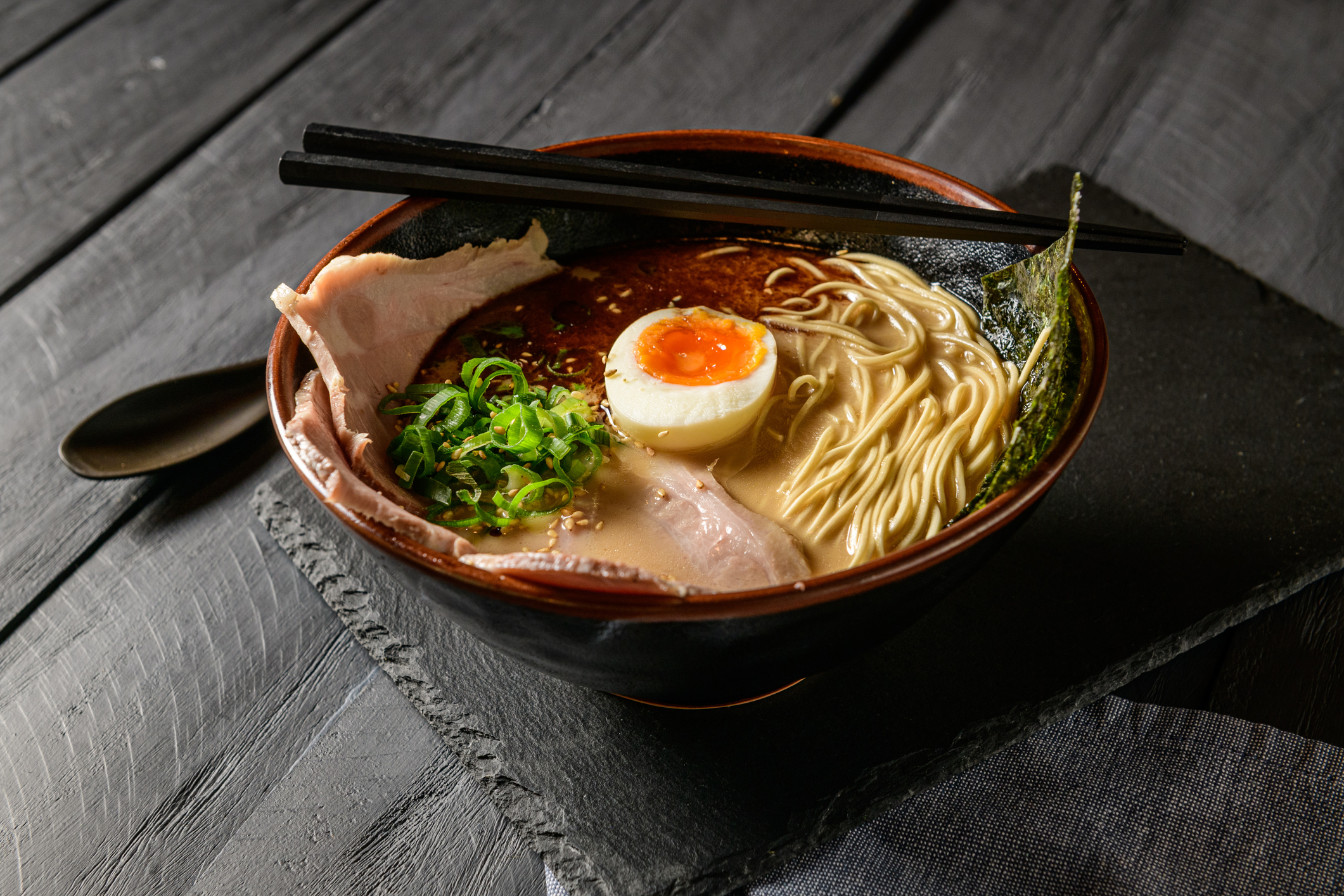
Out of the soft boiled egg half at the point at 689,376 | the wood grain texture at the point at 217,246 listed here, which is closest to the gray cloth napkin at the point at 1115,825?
the soft boiled egg half at the point at 689,376

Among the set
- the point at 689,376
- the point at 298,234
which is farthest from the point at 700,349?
the point at 298,234

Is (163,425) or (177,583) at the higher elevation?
(163,425)

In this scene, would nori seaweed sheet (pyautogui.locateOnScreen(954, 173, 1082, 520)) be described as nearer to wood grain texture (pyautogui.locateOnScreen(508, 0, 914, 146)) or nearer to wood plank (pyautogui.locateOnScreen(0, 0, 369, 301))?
wood grain texture (pyautogui.locateOnScreen(508, 0, 914, 146))

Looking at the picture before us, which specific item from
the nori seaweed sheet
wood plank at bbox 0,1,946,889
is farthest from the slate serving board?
the nori seaweed sheet

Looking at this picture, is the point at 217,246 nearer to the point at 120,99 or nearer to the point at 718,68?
the point at 120,99

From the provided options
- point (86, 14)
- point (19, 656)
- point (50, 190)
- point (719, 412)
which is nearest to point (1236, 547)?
point (719, 412)

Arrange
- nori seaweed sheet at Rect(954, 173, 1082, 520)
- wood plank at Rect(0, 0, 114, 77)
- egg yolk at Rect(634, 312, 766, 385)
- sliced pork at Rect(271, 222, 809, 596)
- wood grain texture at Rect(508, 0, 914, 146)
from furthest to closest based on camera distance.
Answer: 1. wood plank at Rect(0, 0, 114, 77)
2. wood grain texture at Rect(508, 0, 914, 146)
3. egg yolk at Rect(634, 312, 766, 385)
4. nori seaweed sheet at Rect(954, 173, 1082, 520)
5. sliced pork at Rect(271, 222, 809, 596)
